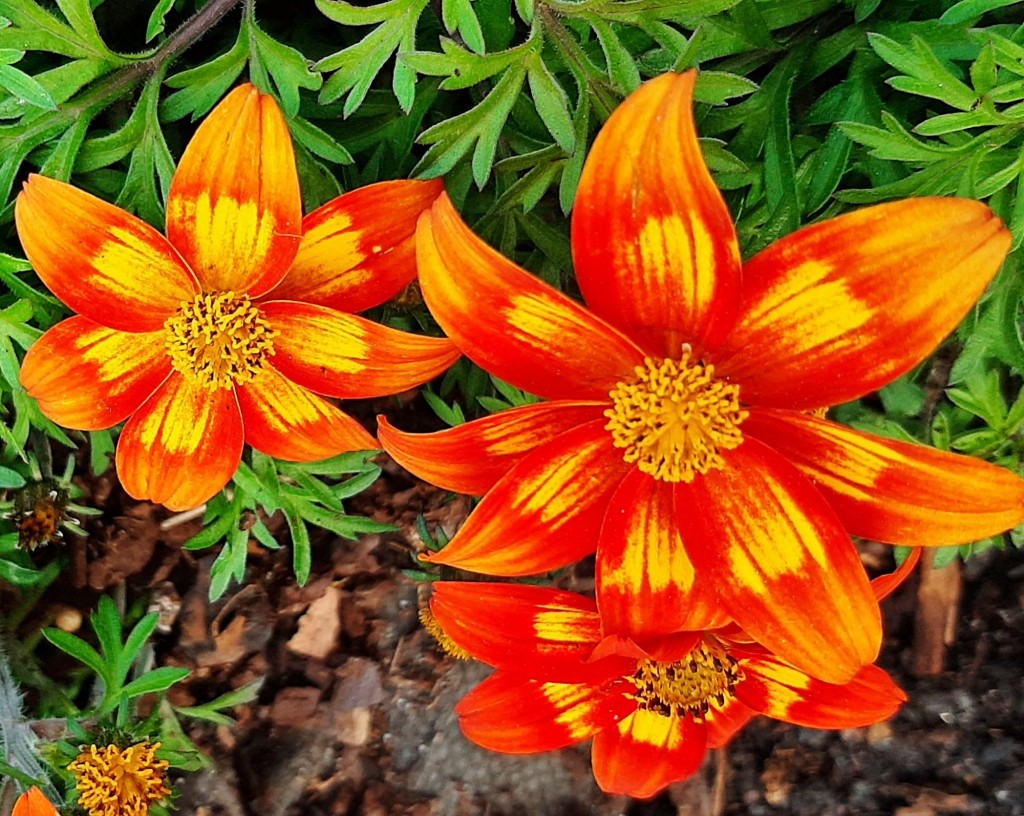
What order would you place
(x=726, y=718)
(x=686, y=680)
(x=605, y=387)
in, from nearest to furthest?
(x=605, y=387) → (x=686, y=680) → (x=726, y=718)

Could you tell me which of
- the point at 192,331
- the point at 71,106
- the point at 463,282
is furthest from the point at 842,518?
the point at 71,106

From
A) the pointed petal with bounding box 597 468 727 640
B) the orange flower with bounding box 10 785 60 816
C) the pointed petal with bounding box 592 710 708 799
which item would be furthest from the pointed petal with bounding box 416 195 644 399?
the orange flower with bounding box 10 785 60 816

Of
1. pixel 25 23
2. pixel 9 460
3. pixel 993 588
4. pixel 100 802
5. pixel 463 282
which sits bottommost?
pixel 100 802

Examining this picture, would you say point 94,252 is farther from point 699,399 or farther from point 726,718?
point 726,718

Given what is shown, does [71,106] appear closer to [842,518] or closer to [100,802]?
[100,802]

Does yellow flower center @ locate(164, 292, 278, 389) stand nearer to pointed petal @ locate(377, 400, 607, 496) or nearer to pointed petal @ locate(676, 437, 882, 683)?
pointed petal @ locate(377, 400, 607, 496)

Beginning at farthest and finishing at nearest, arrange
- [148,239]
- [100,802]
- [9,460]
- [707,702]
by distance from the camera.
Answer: [9,460], [100,802], [707,702], [148,239]

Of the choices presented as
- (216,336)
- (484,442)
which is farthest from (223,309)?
(484,442)
